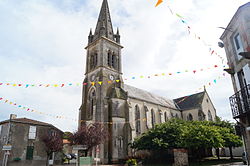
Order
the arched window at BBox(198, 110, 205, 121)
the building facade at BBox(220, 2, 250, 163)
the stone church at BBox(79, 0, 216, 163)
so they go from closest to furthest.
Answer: the building facade at BBox(220, 2, 250, 163), the stone church at BBox(79, 0, 216, 163), the arched window at BBox(198, 110, 205, 121)

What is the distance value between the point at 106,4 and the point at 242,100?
29.6 m

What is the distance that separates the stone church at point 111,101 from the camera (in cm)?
2288

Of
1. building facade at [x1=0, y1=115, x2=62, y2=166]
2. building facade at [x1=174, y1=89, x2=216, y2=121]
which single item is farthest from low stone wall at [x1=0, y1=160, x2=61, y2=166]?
building facade at [x1=174, y1=89, x2=216, y2=121]

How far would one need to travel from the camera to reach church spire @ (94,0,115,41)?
28.9 m

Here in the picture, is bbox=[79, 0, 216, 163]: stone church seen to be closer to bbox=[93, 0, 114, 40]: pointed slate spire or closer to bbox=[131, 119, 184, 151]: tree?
bbox=[93, 0, 114, 40]: pointed slate spire

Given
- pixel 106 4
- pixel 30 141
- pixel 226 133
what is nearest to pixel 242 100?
pixel 226 133

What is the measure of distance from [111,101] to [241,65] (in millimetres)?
16698

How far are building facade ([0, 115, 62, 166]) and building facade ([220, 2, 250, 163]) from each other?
20.4m

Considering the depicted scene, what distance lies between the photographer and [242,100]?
27.8ft

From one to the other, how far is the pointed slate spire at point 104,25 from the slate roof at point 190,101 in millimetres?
19327

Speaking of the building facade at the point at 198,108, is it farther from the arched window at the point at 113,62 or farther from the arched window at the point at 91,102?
the arched window at the point at 91,102

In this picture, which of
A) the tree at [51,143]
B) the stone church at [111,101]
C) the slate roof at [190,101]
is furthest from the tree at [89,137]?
the slate roof at [190,101]

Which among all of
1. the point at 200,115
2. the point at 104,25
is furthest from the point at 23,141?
the point at 200,115

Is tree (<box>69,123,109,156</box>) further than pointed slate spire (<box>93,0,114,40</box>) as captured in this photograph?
No
